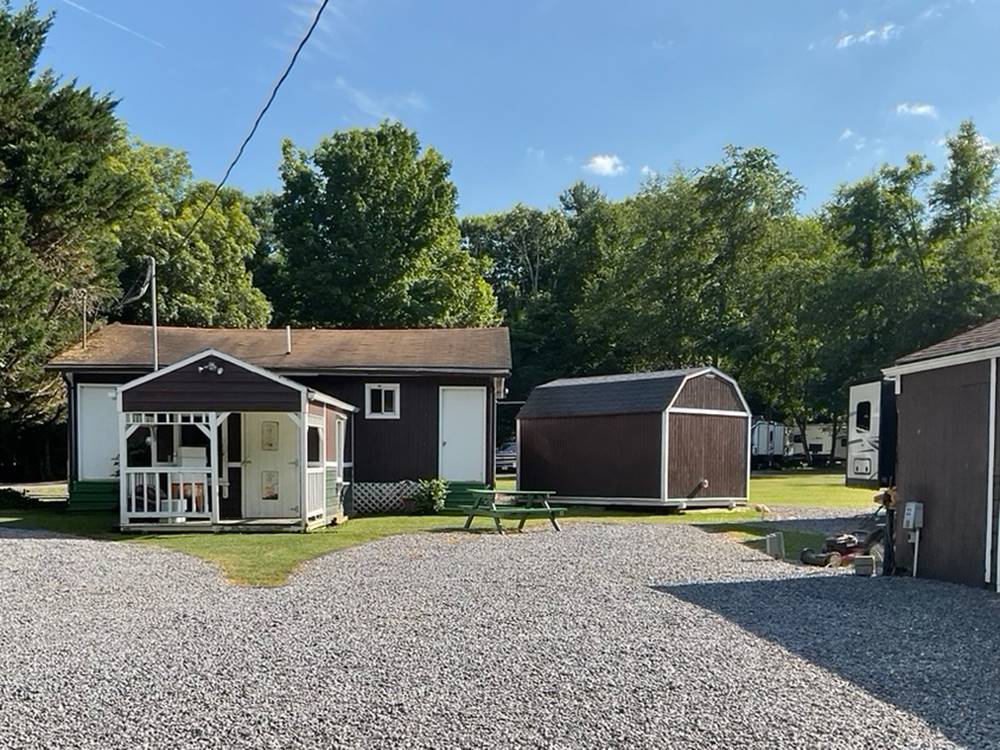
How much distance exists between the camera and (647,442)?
1859cm

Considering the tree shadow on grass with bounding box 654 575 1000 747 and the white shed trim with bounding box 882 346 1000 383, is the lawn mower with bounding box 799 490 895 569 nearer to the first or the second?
the tree shadow on grass with bounding box 654 575 1000 747

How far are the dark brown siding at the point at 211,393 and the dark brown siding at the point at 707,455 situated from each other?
29.4 ft

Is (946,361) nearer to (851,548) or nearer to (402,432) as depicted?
(851,548)

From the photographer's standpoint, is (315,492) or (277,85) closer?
(277,85)

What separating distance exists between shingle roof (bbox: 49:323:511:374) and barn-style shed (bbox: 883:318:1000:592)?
9.52 meters

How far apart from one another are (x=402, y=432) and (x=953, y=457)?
11.6m

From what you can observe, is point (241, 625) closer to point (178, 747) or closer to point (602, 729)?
point (178, 747)

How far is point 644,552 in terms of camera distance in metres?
11.0

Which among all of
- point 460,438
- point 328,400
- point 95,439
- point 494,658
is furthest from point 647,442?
point 494,658

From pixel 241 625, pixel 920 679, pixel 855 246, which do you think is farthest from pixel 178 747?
pixel 855 246

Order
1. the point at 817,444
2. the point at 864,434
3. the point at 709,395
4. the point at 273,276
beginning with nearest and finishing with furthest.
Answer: the point at 864,434, the point at 709,395, the point at 273,276, the point at 817,444

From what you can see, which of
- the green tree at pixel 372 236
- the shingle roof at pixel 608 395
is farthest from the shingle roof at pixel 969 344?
the green tree at pixel 372 236

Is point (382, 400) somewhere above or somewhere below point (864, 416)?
above

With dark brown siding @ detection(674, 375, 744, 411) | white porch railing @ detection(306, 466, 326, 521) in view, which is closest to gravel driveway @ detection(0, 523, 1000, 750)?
white porch railing @ detection(306, 466, 326, 521)
